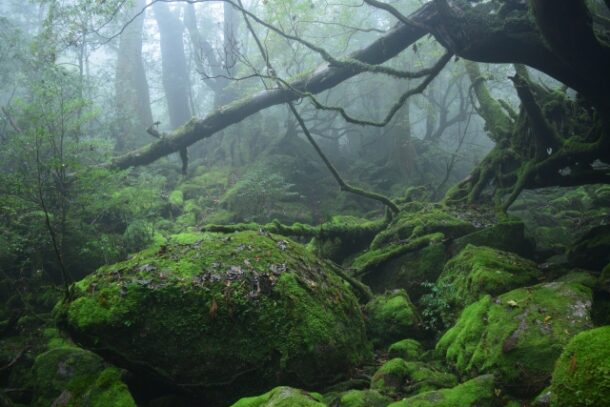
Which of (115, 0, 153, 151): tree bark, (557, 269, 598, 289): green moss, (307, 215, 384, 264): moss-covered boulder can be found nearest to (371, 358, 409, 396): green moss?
(557, 269, 598, 289): green moss

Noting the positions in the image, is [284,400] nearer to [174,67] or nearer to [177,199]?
[177,199]

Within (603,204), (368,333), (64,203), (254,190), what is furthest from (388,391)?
(603,204)

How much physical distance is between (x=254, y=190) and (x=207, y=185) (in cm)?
368

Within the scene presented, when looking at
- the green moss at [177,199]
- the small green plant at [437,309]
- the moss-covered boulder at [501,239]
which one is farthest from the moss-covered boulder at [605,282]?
the green moss at [177,199]

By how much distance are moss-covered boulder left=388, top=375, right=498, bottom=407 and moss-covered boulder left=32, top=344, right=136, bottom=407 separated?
2.66m

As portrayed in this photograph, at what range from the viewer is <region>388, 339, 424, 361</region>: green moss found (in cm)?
474

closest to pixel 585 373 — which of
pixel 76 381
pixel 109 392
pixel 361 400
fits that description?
pixel 361 400

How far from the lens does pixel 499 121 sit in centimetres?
1052

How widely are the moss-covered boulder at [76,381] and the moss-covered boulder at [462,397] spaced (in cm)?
266

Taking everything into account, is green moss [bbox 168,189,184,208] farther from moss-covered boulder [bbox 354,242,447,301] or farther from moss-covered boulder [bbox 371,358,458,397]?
moss-covered boulder [bbox 371,358,458,397]

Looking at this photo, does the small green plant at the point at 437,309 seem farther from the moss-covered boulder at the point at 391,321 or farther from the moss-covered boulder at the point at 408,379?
the moss-covered boulder at the point at 408,379

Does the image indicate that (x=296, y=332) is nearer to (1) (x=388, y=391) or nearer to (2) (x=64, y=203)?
(1) (x=388, y=391)

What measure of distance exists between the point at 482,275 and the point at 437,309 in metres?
0.79

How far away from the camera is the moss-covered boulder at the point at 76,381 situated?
3883 mm
